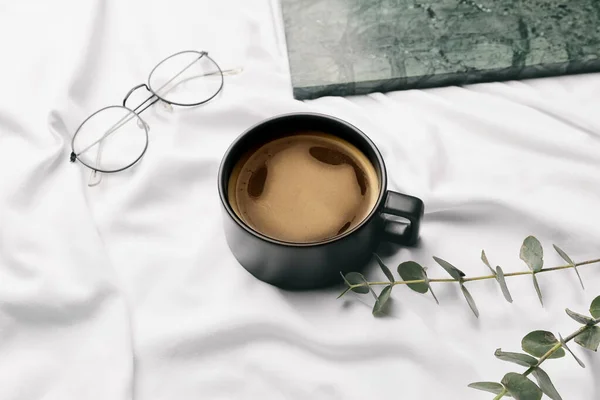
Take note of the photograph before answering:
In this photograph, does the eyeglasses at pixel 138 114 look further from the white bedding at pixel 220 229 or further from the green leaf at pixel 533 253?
the green leaf at pixel 533 253

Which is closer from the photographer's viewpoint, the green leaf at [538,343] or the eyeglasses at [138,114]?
the green leaf at [538,343]

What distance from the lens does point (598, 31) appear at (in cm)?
66

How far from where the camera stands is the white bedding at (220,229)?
49 cm

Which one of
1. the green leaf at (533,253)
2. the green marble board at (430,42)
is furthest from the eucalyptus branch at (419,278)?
the green marble board at (430,42)

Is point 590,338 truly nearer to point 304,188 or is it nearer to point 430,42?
point 304,188

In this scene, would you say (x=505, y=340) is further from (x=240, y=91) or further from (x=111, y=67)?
(x=111, y=67)

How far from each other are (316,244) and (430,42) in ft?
0.99

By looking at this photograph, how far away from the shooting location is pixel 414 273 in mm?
499

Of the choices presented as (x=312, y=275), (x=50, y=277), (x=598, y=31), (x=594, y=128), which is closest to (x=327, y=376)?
(x=312, y=275)

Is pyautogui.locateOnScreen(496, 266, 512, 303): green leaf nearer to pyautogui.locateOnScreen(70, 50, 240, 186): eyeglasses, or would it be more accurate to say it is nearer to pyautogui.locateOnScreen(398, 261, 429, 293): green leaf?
pyautogui.locateOnScreen(398, 261, 429, 293): green leaf

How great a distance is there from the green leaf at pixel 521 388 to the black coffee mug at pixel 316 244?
0.42 ft

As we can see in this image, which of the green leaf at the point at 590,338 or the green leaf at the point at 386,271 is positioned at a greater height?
the green leaf at the point at 386,271

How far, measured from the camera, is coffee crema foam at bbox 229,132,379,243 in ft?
1.60

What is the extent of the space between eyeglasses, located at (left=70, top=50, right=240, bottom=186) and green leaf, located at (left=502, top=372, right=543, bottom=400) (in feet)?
1.16
